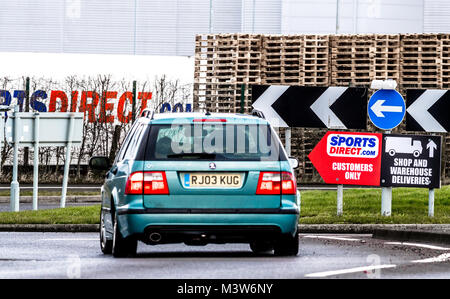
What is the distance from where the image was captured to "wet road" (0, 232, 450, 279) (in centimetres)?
961

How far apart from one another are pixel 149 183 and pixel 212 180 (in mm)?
607

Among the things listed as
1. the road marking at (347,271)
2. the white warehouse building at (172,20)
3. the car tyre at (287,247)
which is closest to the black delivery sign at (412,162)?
the car tyre at (287,247)

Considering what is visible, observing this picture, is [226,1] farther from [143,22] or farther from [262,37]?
[262,37]

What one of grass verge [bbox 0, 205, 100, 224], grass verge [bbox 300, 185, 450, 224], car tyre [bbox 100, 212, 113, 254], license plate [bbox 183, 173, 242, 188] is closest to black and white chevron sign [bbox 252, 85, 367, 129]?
grass verge [bbox 300, 185, 450, 224]

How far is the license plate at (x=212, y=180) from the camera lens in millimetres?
10828

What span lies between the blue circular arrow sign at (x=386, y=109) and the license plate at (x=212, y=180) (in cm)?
786

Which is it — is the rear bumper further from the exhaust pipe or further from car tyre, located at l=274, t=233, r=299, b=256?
car tyre, located at l=274, t=233, r=299, b=256

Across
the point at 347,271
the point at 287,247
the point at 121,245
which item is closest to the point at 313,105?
the point at 287,247

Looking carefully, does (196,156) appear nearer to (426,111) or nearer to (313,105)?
(313,105)

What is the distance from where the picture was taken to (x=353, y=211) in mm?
19078

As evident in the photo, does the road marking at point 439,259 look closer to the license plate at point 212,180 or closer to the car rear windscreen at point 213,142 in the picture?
the car rear windscreen at point 213,142

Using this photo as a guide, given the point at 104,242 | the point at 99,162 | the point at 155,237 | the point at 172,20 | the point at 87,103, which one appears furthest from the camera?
the point at 172,20

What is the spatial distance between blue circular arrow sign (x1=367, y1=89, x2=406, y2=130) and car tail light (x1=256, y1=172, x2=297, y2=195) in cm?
758
